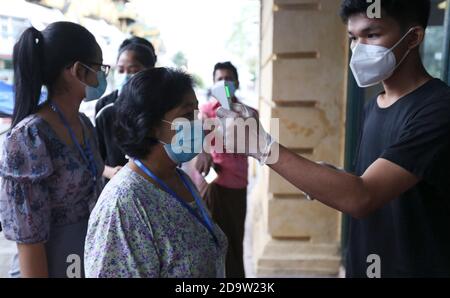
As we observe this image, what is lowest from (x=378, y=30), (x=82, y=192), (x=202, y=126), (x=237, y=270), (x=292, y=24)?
(x=237, y=270)

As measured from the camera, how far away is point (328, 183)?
996 mm

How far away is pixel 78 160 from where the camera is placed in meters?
1.41

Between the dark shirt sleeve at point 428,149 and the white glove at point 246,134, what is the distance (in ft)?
1.06

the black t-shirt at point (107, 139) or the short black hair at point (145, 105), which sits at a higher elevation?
the short black hair at point (145, 105)

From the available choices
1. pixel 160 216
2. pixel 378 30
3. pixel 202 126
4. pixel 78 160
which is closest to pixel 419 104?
pixel 378 30

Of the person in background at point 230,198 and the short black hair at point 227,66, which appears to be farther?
the short black hair at point 227,66

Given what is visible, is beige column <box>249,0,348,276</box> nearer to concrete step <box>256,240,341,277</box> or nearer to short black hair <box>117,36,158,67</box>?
concrete step <box>256,240,341,277</box>

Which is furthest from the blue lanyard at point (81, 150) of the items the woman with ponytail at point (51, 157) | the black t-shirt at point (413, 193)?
the black t-shirt at point (413, 193)

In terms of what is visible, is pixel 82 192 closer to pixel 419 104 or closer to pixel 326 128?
pixel 419 104

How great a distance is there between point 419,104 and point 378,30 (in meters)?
0.27

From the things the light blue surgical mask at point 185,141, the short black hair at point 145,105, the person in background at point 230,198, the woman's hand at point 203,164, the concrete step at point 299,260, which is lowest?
the concrete step at point 299,260

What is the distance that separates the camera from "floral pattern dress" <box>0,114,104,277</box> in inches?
49.1

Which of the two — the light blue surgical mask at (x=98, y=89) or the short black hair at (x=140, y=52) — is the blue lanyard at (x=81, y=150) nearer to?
the light blue surgical mask at (x=98, y=89)

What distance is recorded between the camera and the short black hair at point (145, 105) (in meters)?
1.14
